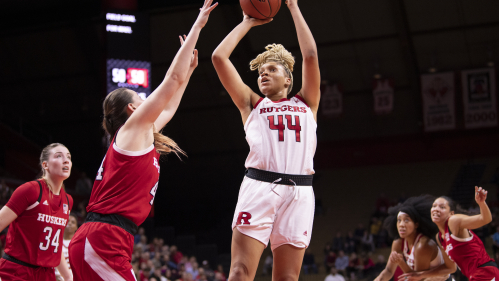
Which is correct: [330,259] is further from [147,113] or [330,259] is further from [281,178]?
[147,113]

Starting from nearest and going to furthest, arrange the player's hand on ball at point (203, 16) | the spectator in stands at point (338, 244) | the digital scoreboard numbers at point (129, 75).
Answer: the player's hand on ball at point (203, 16) → the digital scoreboard numbers at point (129, 75) → the spectator in stands at point (338, 244)

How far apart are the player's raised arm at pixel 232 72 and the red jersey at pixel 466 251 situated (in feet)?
11.2

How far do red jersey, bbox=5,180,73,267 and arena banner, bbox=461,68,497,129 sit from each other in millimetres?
18156

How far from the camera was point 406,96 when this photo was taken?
2212 cm

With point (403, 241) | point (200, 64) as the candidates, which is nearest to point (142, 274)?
point (403, 241)

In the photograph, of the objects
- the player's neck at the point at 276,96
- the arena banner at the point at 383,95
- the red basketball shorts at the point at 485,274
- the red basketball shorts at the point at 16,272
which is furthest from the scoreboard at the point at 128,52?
the arena banner at the point at 383,95

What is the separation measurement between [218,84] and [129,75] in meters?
10.4

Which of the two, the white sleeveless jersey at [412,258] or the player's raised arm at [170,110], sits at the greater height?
the player's raised arm at [170,110]

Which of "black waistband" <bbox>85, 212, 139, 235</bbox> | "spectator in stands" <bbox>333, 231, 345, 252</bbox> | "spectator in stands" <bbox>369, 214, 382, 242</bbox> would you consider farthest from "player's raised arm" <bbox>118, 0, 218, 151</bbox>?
"spectator in stands" <bbox>369, 214, 382, 242</bbox>

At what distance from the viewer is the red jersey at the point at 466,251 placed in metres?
5.98

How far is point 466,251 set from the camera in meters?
6.00

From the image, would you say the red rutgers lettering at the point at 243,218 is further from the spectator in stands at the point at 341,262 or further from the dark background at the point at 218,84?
the dark background at the point at 218,84

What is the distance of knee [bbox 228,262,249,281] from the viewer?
333cm

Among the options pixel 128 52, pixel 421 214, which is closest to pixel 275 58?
pixel 421 214
